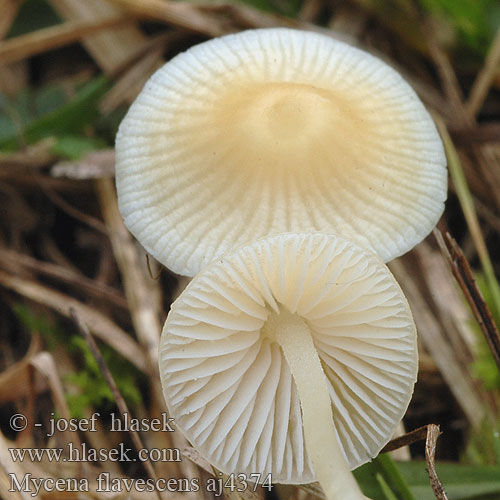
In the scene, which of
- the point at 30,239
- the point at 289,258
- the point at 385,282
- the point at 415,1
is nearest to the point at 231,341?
the point at 289,258

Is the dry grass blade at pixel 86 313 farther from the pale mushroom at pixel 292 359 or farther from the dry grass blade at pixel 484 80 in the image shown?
the dry grass blade at pixel 484 80

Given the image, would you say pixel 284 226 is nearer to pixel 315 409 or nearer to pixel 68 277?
pixel 315 409

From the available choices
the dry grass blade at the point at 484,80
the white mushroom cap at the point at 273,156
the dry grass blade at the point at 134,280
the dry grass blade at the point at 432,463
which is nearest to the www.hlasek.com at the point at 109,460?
the dry grass blade at the point at 134,280

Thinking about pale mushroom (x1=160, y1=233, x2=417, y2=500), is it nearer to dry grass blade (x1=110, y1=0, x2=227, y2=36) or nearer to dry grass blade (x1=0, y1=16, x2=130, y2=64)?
dry grass blade (x1=110, y1=0, x2=227, y2=36)

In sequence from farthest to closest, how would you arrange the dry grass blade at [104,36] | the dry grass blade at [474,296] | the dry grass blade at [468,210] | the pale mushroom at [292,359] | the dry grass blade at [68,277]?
the dry grass blade at [104,36]
the dry grass blade at [68,277]
the dry grass blade at [468,210]
the dry grass blade at [474,296]
the pale mushroom at [292,359]

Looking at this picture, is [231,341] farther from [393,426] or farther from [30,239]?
[30,239]

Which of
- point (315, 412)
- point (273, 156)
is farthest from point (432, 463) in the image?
point (273, 156)

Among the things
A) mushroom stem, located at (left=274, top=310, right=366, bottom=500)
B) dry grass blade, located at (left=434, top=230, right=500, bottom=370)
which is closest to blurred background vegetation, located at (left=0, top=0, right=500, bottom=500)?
dry grass blade, located at (left=434, top=230, right=500, bottom=370)

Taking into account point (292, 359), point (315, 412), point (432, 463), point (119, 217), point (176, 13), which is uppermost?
point (176, 13)
